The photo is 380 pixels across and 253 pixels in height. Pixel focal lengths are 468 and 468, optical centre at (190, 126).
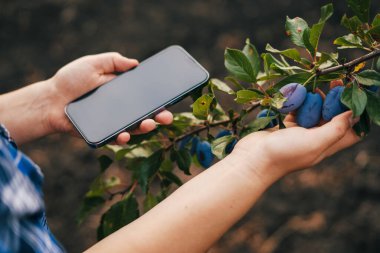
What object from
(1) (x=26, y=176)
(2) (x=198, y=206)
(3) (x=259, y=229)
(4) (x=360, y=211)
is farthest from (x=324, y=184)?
(1) (x=26, y=176)

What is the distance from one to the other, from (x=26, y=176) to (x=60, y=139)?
1591 mm

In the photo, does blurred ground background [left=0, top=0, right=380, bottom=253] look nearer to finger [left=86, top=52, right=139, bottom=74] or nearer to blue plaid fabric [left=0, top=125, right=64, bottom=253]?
finger [left=86, top=52, right=139, bottom=74]

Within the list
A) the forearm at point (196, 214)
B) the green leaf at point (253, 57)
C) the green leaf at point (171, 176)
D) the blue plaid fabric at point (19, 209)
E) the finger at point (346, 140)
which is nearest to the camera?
the blue plaid fabric at point (19, 209)

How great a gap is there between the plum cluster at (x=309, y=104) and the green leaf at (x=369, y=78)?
3cm

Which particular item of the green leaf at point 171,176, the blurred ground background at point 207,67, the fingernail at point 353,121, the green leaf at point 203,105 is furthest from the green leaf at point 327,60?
the blurred ground background at point 207,67

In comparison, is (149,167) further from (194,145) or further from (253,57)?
(253,57)

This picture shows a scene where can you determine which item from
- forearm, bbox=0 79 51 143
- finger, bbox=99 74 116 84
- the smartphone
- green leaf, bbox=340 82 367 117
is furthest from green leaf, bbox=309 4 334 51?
forearm, bbox=0 79 51 143

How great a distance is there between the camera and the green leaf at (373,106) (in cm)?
77

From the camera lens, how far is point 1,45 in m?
2.56

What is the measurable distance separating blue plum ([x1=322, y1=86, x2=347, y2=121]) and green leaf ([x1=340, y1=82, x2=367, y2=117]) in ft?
0.09

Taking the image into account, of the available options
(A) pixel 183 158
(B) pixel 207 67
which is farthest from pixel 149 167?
(B) pixel 207 67

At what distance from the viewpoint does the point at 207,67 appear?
2338 millimetres

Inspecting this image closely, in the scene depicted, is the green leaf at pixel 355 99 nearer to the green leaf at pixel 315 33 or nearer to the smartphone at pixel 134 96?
the green leaf at pixel 315 33

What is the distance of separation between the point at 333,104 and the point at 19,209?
528mm
